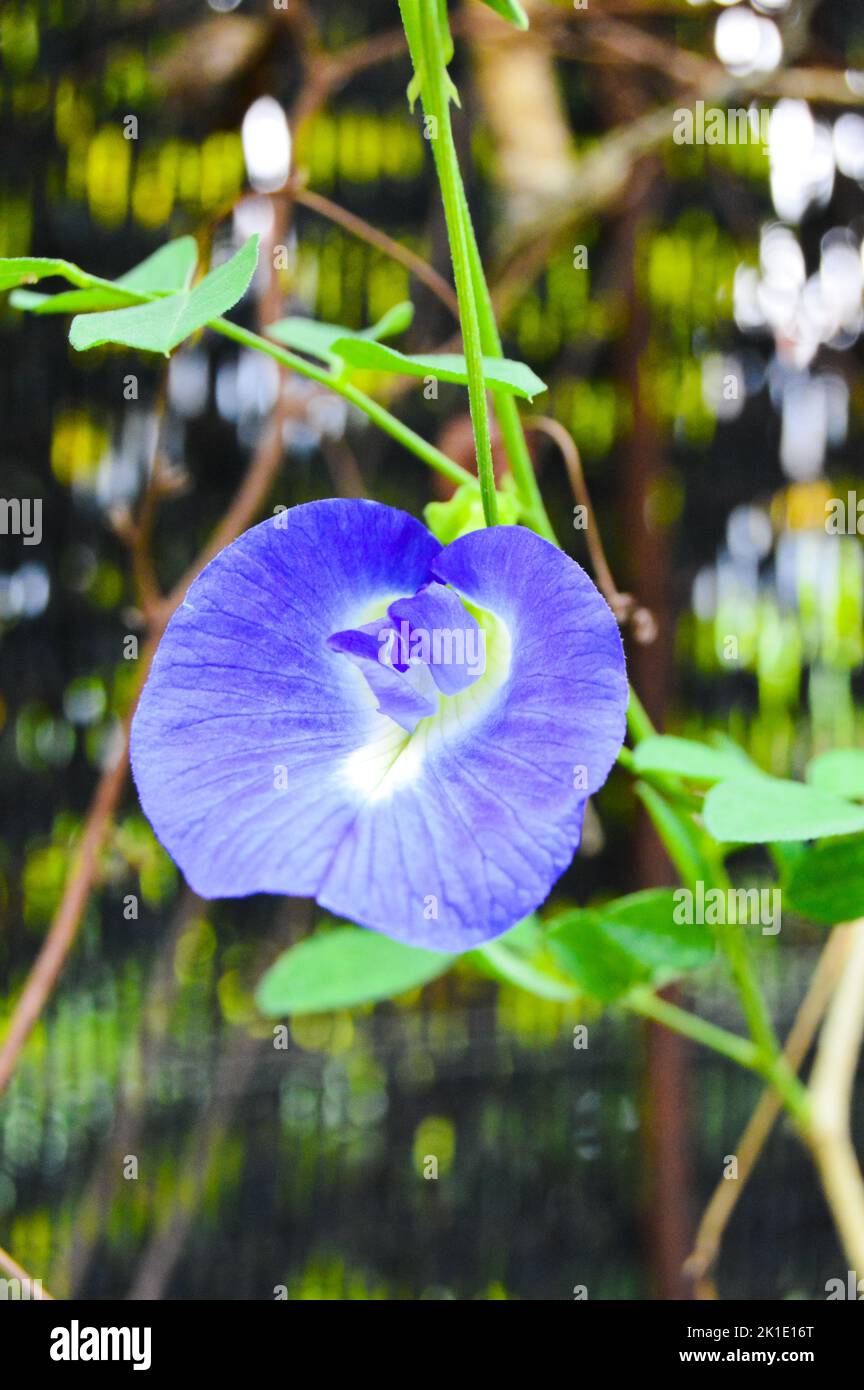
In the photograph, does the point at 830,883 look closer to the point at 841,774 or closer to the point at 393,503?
the point at 841,774

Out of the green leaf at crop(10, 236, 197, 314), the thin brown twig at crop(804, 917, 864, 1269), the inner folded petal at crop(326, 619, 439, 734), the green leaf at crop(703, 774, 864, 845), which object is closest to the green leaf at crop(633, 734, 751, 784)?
the green leaf at crop(703, 774, 864, 845)


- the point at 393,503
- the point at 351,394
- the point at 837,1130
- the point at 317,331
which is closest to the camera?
the point at 351,394

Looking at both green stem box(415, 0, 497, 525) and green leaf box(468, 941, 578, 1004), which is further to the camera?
green leaf box(468, 941, 578, 1004)

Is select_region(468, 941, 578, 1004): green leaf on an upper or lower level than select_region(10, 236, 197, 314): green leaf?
lower

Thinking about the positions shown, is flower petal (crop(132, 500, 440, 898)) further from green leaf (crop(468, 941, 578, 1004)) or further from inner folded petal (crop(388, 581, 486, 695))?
green leaf (crop(468, 941, 578, 1004))

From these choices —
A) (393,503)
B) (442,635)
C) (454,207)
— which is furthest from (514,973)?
(393,503)
